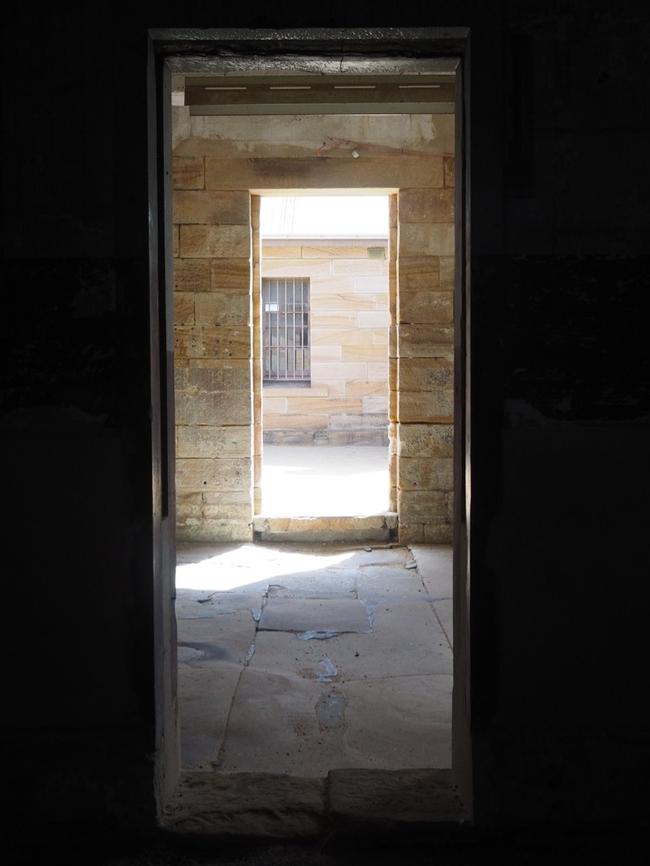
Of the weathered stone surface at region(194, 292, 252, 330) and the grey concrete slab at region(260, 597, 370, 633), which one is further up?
the weathered stone surface at region(194, 292, 252, 330)

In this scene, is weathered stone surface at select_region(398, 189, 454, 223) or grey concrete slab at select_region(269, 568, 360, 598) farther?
weathered stone surface at select_region(398, 189, 454, 223)

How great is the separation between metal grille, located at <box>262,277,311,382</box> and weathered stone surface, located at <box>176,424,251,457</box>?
27.3 ft

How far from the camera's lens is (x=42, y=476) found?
2.41 meters

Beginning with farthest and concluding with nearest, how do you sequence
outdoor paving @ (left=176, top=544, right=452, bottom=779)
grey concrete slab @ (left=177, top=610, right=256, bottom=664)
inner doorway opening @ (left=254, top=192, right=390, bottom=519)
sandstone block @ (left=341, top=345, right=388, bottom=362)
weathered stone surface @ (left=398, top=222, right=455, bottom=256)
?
sandstone block @ (left=341, top=345, right=388, bottom=362), inner doorway opening @ (left=254, top=192, right=390, bottom=519), weathered stone surface @ (left=398, top=222, right=455, bottom=256), grey concrete slab @ (left=177, top=610, right=256, bottom=664), outdoor paving @ (left=176, top=544, right=452, bottom=779)

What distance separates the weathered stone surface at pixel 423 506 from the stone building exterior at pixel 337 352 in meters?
7.66

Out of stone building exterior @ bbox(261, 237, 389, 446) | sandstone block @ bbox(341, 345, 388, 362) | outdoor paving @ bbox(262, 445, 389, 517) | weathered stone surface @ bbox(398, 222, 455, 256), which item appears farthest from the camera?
sandstone block @ bbox(341, 345, 388, 362)

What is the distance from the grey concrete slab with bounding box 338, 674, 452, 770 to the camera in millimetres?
3232

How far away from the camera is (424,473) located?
289 inches

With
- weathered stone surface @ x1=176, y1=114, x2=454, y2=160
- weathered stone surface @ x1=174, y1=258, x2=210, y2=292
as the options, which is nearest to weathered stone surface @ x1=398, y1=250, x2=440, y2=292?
weathered stone surface @ x1=176, y1=114, x2=454, y2=160

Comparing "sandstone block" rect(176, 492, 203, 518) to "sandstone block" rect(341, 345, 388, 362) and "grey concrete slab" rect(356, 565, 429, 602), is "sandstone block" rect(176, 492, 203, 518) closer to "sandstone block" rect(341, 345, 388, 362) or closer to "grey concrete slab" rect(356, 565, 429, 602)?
"grey concrete slab" rect(356, 565, 429, 602)

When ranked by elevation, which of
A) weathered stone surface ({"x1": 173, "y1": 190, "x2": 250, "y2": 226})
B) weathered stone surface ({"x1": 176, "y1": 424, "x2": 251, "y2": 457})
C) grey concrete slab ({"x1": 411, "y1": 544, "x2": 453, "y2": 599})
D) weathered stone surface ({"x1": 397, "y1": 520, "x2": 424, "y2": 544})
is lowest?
grey concrete slab ({"x1": 411, "y1": 544, "x2": 453, "y2": 599})

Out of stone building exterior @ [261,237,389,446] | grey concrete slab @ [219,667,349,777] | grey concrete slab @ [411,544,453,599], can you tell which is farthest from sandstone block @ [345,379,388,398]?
grey concrete slab @ [219,667,349,777]
